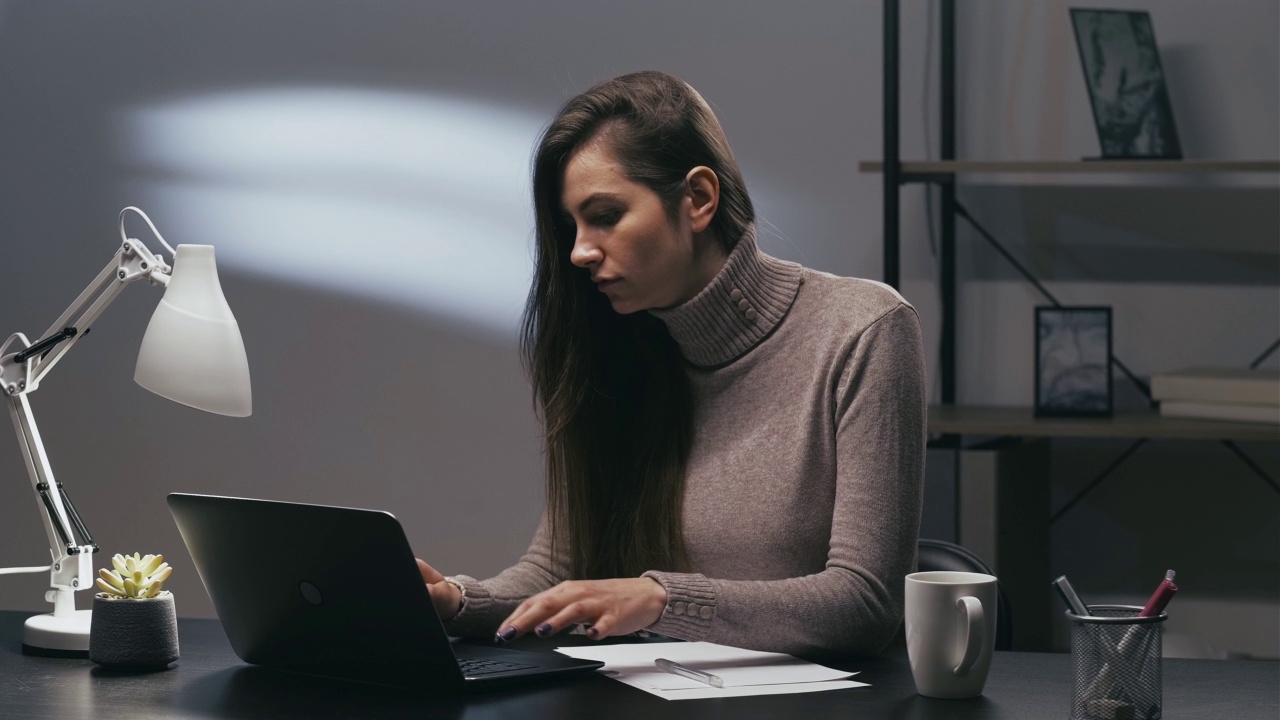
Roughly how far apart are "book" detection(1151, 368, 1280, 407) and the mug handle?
53.5 inches

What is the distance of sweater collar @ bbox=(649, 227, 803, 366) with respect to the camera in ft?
5.42

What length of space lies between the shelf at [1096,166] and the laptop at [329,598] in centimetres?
140

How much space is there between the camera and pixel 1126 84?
2.46 metres

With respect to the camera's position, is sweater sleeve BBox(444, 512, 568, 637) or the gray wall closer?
sweater sleeve BBox(444, 512, 568, 637)

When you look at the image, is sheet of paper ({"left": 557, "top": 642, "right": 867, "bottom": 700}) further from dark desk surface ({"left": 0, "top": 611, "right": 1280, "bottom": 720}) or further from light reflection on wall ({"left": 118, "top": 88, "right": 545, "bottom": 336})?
light reflection on wall ({"left": 118, "top": 88, "right": 545, "bottom": 336})

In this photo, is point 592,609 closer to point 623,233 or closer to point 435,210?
point 623,233

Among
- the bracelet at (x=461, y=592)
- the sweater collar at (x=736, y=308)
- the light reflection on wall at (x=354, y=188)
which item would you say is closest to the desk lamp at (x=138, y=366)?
the bracelet at (x=461, y=592)

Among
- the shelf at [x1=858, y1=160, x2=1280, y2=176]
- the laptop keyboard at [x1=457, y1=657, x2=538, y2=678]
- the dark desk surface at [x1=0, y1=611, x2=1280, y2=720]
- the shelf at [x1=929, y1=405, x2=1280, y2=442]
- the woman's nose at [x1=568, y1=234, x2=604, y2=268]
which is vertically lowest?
the dark desk surface at [x1=0, y1=611, x2=1280, y2=720]

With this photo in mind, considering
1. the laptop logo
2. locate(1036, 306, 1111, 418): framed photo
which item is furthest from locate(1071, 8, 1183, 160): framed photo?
the laptop logo

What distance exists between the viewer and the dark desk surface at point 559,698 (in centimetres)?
108

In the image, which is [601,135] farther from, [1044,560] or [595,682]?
[1044,560]

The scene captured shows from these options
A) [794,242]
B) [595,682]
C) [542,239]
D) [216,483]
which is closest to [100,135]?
[216,483]

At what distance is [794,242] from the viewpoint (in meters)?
2.75

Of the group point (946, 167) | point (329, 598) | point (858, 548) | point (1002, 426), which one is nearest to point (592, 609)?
point (329, 598)
